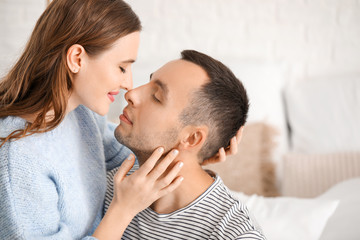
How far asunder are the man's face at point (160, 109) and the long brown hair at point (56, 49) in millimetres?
196

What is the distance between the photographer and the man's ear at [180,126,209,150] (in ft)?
4.30

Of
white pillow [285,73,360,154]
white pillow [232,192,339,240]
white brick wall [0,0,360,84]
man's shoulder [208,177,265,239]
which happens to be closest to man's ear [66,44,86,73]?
man's shoulder [208,177,265,239]

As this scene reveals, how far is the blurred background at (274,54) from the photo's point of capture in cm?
233

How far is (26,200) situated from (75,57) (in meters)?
0.44

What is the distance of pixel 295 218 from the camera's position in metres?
1.49

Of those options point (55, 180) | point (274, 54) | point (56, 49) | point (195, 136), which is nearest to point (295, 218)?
point (195, 136)

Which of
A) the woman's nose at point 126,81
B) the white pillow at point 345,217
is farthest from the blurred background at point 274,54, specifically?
the woman's nose at point 126,81

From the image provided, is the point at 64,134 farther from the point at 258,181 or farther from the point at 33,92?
the point at 258,181

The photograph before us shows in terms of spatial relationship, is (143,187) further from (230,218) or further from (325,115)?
(325,115)

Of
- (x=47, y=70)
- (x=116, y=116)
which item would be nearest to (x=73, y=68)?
(x=47, y=70)

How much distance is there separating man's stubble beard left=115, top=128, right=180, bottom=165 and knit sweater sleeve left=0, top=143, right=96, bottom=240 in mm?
261

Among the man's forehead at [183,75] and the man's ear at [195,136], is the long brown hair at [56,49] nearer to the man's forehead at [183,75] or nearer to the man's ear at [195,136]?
the man's forehead at [183,75]

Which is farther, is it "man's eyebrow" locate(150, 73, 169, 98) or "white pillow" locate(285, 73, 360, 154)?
"white pillow" locate(285, 73, 360, 154)

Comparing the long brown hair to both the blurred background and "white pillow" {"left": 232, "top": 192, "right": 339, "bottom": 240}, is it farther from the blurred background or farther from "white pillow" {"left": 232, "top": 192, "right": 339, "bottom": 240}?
the blurred background
